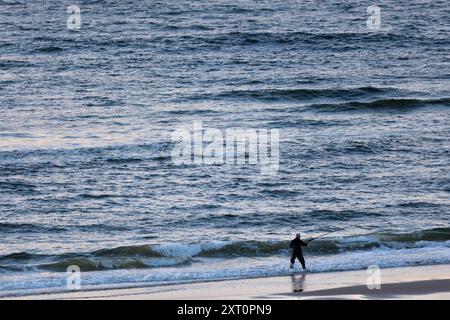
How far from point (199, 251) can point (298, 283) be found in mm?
4822

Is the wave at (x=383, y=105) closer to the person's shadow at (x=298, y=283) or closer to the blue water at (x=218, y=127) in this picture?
the blue water at (x=218, y=127)

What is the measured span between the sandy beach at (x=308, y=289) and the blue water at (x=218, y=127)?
A: 970 millimetres

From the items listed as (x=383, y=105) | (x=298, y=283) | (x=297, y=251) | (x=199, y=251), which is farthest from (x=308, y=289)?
Result: (x=383, y=105)

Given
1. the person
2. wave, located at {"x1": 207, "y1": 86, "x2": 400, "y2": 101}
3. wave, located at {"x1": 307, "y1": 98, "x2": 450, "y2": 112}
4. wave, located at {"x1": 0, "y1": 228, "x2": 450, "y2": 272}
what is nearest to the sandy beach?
the person

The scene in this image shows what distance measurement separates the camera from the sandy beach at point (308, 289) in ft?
73.8

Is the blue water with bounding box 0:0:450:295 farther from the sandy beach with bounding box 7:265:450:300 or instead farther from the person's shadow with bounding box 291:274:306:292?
the sandy beach with bounding box 7:265:450:300

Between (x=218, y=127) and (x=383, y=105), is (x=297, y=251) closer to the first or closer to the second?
(x=218, y=127)

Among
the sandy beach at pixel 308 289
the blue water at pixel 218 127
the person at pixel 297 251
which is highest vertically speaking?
the blue water at pixel 218 127

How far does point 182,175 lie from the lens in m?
36.4

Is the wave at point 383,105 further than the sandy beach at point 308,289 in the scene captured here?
Yes

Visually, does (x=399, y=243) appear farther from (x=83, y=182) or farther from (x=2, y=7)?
(x=2, y=7)

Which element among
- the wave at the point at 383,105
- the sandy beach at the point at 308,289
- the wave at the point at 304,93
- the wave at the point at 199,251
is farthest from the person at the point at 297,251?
the wave at the point at 304,93

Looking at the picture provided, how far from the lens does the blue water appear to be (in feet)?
92.5

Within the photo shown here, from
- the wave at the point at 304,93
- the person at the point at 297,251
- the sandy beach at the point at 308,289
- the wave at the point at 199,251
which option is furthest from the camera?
the wave at the point at 304,93
